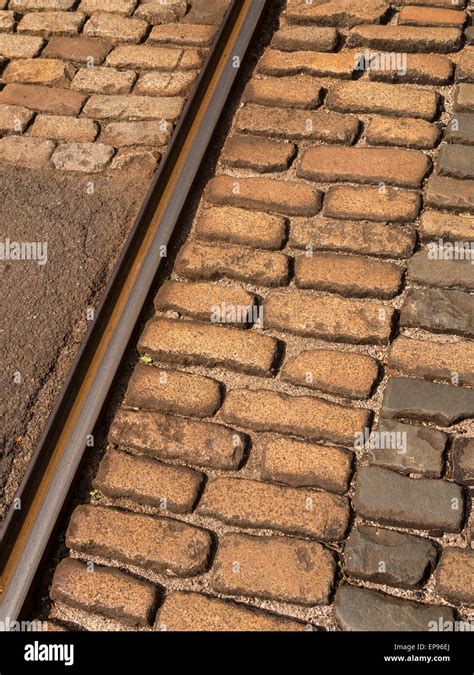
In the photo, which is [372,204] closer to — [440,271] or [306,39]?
[440,271]

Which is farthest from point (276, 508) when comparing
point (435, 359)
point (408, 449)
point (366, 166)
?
point (366, 166)

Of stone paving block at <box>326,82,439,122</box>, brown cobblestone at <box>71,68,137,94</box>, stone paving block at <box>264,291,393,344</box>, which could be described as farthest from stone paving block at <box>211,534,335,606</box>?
brown cobblestone at <box>71,68,137,94</box>

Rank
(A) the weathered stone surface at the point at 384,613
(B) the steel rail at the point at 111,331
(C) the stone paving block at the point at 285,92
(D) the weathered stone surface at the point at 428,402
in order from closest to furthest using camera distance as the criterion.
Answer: (A) the weathered stone surface at the point at 384,613, (B) the steel rail at the point at 111,331, (D) the weathered stone surface at the point at 428,402, (C) the stone paving block at the point at 285,92

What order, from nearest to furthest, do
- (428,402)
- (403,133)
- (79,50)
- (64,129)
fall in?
(428,402) < (403,133) < (64,129) < (79,50)

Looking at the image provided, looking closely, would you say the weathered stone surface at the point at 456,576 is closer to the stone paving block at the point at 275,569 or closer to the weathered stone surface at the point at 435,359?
the stone paving block at the point at 275,569

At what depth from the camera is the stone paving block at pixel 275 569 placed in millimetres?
2359

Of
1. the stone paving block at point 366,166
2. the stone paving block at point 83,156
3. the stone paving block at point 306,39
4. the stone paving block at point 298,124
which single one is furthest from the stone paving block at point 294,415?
the stone paving block at point 306,39

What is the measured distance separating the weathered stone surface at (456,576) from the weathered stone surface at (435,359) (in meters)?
0.50

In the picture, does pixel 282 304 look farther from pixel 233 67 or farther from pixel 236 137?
pixel 233 67

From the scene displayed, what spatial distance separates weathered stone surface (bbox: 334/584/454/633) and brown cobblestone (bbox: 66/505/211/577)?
1.21 feet

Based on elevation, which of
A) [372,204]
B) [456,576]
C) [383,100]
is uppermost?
[383,100]

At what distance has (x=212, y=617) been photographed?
2.35 m

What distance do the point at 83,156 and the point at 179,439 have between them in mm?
1474
